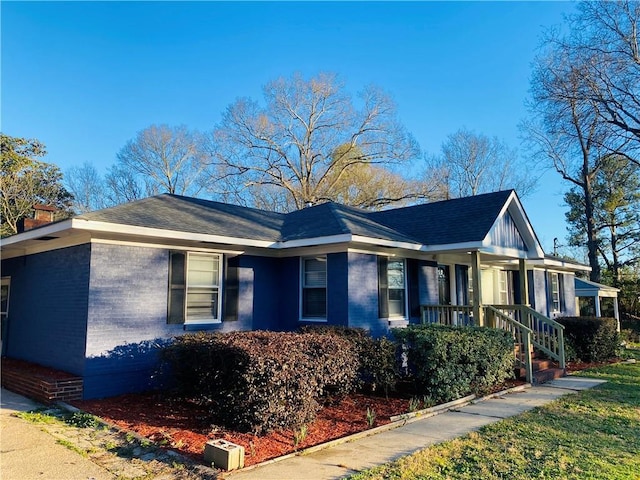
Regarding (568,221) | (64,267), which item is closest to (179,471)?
(64,267)

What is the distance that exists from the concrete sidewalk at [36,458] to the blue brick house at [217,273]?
72.9 inches

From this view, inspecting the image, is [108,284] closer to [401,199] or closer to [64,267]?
[64,267]

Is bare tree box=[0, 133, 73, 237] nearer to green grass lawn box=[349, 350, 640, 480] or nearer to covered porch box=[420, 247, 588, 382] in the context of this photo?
covered porch box=[420, 247, 588, 382]

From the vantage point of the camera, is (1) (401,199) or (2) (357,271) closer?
(2) (357,271)

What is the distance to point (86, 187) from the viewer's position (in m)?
35.2

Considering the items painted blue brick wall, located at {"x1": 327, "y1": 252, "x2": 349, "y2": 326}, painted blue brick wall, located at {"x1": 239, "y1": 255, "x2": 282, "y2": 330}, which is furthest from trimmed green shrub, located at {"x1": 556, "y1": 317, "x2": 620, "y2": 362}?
painted blue brick wall, located at {"x1": 239, "y1": 255, "x2": 282, "y2": 330}

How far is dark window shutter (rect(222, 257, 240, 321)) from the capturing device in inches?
398

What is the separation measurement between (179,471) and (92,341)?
4.35 meters

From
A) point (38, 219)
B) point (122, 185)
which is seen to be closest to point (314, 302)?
point (38, 219)

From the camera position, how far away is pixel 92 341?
805cm

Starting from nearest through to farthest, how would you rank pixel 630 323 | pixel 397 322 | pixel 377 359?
pixel 377 359 < pixel 397 322 < pixel 630 323

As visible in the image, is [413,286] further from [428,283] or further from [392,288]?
[428,283]

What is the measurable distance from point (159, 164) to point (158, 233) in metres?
28.8

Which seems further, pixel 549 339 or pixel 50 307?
pixel 549 339
